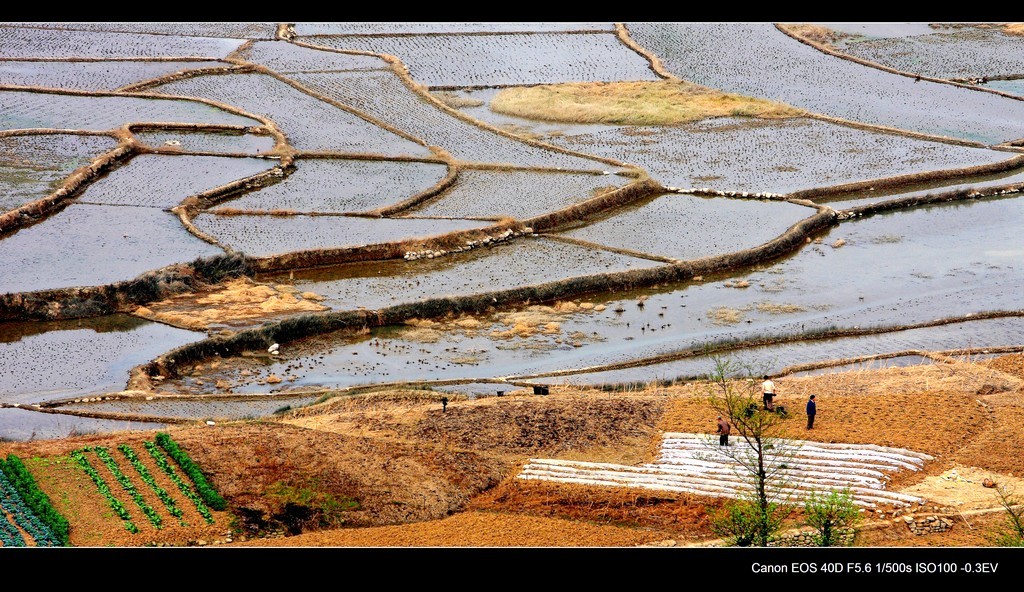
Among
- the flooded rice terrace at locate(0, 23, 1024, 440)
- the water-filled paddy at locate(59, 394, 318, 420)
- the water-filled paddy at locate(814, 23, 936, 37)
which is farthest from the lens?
the water-filled paddy at locate(814, 23, 936, 37)

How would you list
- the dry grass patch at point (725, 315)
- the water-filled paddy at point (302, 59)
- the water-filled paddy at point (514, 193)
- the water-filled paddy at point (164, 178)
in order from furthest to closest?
the water-filled paddy at point (302, 59), the water-filled paddy at point (514, 193), the water-filled paddy at point (164, 178), the dry grass patch at point (725, 315)

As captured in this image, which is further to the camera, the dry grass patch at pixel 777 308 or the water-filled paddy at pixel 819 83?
the water-filled paddy at pixel 819 83

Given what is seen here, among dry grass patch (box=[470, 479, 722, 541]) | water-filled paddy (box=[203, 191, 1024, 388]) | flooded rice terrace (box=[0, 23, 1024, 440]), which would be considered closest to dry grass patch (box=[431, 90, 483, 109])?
flooded rice terrace (box=[0, 23, 1024, 440])

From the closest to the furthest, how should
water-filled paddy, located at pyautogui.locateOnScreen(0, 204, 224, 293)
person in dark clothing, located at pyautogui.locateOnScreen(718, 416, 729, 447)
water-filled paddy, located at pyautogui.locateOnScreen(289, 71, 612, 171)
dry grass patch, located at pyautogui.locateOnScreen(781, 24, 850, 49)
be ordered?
person in dark clothing, located at pyautogui.locateOnScreen(718, 416, 729, 447), water-filled paddy, located at pyautogui.locateOnScreen(0, 204, 224, 293), water-filled paddy, located at pyautogui.locateOnScreen(289, 71, 612, 171), dry grass patch, located at pyautogui.locateOnScreen(781, 24, 850, 49)

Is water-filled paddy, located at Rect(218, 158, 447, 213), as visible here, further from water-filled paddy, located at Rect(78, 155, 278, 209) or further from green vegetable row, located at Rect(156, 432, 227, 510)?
green vegetable row, located at Rect(156, 432, 227, 510)

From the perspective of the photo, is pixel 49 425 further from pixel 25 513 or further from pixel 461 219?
pixel 461 219

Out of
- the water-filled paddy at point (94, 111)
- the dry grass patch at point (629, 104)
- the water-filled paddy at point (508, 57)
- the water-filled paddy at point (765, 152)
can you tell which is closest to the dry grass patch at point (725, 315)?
the water-filled paddy at point (765, 152)

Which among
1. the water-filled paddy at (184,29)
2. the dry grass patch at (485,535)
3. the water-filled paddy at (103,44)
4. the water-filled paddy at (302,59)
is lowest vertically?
the dry grass patch at (485,535)

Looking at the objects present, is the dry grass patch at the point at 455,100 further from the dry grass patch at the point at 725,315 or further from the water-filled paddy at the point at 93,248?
the dry grass patch at the point at 725,315
